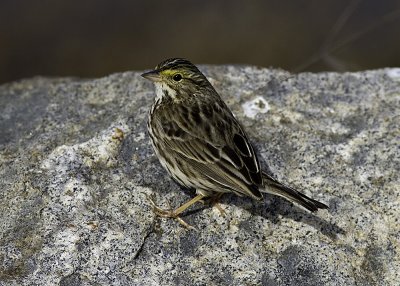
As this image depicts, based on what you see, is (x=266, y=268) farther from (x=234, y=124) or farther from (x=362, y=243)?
(x=234, y=124)

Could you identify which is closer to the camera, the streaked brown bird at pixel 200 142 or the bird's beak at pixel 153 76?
the streaked brown bird at pixel 200 142

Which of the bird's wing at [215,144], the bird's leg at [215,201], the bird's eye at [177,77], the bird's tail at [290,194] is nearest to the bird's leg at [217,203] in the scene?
the bird's leg at [215,201]

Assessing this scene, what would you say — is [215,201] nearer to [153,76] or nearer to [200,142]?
[200,142]

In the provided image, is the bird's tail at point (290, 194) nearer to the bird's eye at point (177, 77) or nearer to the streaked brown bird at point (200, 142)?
the streaked brown bird at point (200, 142)

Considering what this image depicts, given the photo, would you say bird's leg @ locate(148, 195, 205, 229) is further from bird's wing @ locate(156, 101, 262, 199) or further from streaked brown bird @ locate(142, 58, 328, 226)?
bird's wing @ locate(156, 101, 262, 199)

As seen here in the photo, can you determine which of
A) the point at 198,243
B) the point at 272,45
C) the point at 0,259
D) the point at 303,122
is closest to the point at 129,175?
the point at 198,243

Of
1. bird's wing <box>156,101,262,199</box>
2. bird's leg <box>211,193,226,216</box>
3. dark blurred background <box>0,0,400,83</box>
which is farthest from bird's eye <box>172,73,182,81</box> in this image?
dark blurred background <box>0,0,400,83</box>

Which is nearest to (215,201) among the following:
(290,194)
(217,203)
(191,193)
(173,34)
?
(217,203)
